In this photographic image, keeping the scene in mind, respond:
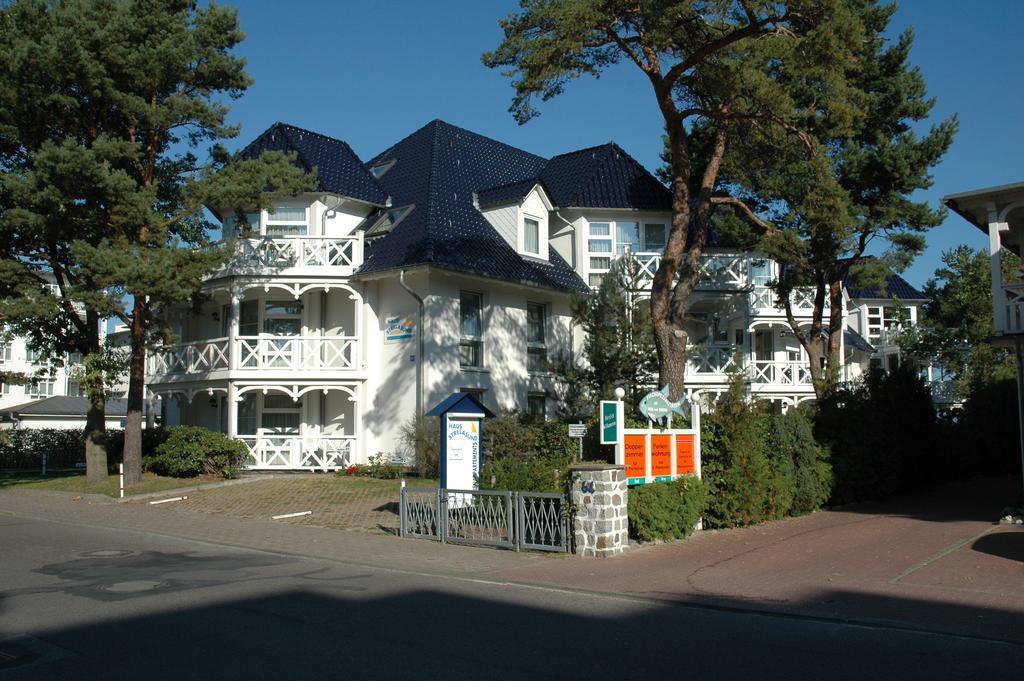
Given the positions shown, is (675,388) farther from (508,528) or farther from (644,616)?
(644,616)

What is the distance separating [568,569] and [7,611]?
21.9 ft

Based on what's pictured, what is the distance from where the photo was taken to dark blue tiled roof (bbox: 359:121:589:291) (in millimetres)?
26578

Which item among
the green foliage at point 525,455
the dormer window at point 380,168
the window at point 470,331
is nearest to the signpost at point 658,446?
the green foliage at point 525,455

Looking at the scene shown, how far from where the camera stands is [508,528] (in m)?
14.2

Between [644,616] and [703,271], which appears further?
[703,271]

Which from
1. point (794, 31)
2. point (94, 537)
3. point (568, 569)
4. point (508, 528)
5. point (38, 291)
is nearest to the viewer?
point (568, 569)

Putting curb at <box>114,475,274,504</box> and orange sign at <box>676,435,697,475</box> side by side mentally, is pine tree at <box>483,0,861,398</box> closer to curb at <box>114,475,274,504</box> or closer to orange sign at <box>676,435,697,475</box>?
orange sign at <box>676,435,697,475</box>

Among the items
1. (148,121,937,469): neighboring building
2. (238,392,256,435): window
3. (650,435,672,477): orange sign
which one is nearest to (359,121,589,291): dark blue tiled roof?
(148,121,937,469): neighboring building

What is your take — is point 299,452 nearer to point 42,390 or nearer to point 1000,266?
point 1000,266

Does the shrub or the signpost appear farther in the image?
the shrub

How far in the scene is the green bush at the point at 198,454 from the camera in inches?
954

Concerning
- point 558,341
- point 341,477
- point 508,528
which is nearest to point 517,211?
point 558,341

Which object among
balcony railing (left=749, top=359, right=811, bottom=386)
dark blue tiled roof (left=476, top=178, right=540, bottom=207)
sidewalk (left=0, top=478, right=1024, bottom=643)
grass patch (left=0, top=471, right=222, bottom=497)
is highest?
dark blue tiled roof (left=476, top=178, right=540, bottom=207)

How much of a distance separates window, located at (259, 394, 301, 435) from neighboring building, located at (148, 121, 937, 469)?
69 millimetres
